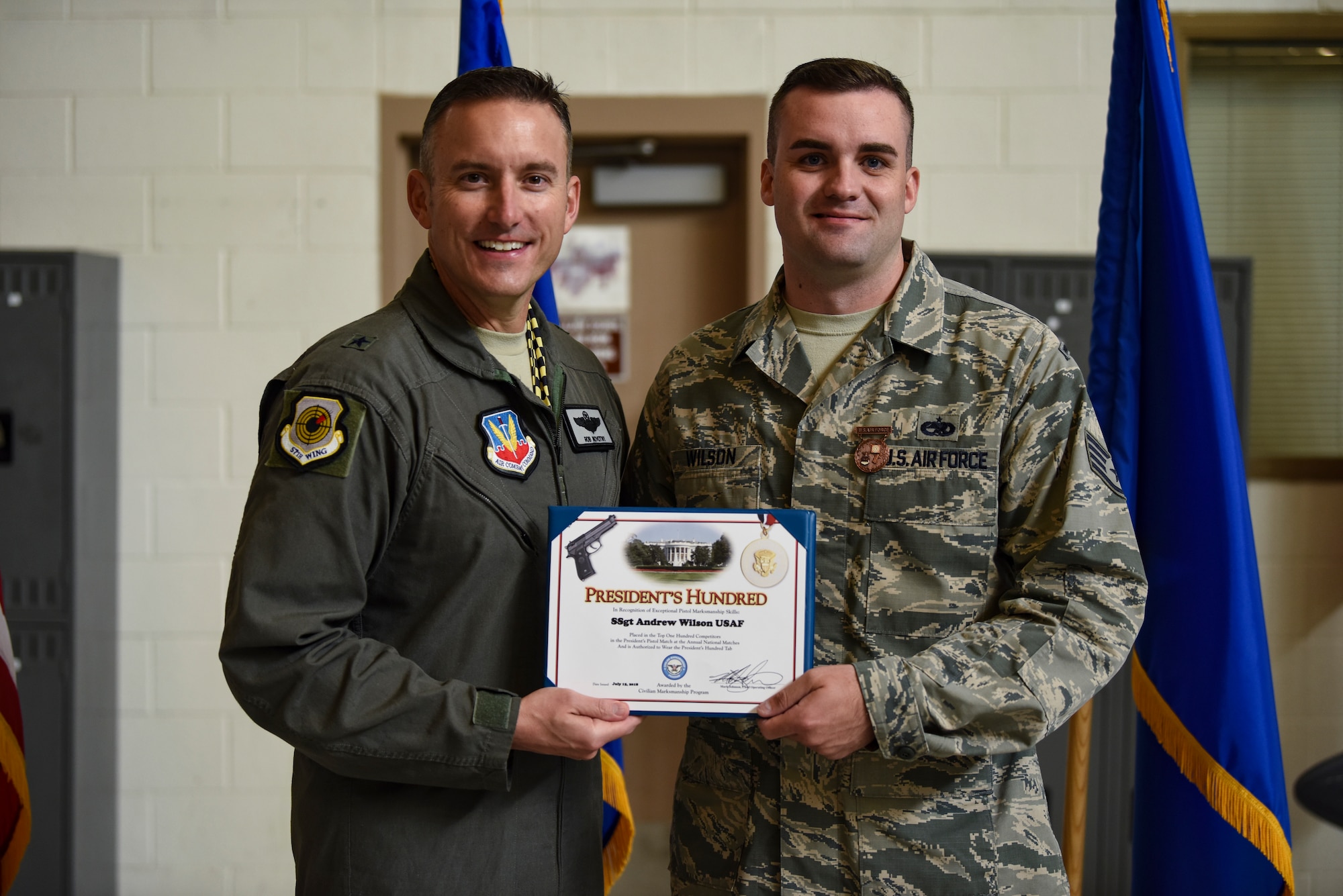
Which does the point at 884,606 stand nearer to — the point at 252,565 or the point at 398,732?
the point at 398,732

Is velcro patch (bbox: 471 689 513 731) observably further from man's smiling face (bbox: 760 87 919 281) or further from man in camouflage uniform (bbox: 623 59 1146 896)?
man's smiling face (bbox: 760 87 919 281)

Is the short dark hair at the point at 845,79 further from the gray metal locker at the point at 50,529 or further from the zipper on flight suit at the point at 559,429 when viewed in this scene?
the gray metal locker at the point at 50,529

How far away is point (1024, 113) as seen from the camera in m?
2.72

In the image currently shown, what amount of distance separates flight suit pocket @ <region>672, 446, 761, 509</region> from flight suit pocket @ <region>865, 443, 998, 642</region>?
0.18m

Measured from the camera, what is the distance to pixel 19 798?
1718 mm

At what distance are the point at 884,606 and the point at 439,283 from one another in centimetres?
76

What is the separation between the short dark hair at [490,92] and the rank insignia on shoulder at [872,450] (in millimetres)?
587

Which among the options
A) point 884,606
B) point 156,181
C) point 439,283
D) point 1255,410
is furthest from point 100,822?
point 1255,410

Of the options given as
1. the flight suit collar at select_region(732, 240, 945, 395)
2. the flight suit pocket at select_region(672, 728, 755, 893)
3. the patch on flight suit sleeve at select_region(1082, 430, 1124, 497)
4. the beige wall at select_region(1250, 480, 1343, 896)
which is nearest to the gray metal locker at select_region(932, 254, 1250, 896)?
the beige wall at select_region(1250, 480, 1343, 896)

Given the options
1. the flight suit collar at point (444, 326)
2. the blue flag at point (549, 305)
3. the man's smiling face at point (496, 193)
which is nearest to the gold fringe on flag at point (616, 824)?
the blue flag at point (549, 305)

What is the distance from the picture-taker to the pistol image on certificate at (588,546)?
123 cm

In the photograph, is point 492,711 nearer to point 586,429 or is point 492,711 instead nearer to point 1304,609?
point 586,429

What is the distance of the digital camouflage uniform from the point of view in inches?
51.4

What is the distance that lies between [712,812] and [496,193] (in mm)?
926
